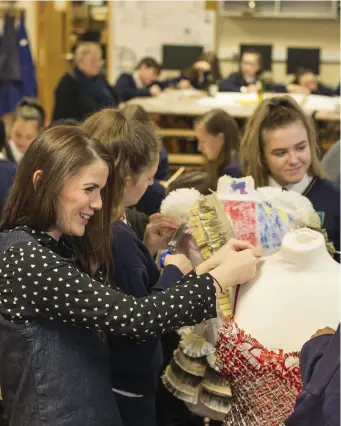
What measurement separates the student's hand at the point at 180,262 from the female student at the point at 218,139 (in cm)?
143

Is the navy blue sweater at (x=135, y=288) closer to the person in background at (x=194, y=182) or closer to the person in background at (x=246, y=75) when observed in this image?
the person in background at (x=194, y=182)

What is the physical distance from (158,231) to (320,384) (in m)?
0.97

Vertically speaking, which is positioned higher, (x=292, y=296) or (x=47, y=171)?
(x=47, y=171)

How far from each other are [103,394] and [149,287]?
0.35m

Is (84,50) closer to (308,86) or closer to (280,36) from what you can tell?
(308,86)

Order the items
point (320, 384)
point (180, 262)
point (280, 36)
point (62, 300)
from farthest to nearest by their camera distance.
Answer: point (280, 36)
point (180, 262)
point (62, 300)
point (320, 384)

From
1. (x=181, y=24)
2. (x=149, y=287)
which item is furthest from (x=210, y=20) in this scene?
(x=149, y=287)

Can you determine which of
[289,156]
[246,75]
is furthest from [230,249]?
[246,75]

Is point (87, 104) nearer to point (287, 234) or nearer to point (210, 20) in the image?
point (210, 20)

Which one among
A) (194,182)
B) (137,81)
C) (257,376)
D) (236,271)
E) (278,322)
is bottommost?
(257,376)

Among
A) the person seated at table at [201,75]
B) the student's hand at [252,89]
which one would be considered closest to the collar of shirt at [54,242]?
the student's hand at [252,89]

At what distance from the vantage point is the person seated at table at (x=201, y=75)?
9539 mm

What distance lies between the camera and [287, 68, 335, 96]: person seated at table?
8586 mm

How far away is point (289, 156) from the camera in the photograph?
2.71 metres
